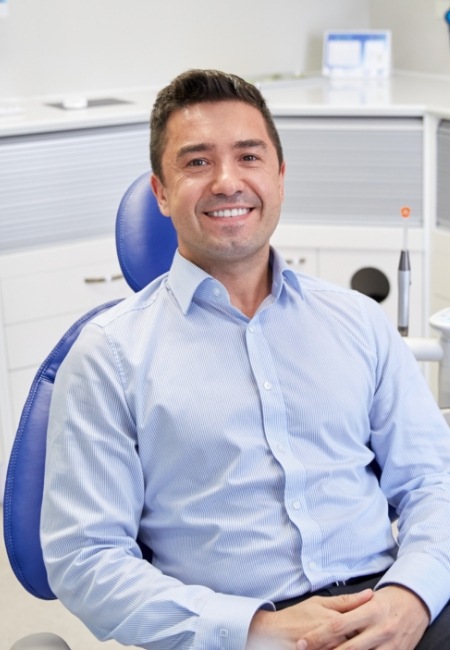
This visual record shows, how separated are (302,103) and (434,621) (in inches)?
76.3

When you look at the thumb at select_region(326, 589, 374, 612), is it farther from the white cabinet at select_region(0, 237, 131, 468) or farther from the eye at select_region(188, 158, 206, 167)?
the white cabinet at select_region(0, 237, 131, 468)

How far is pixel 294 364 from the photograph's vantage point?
5.17 ft

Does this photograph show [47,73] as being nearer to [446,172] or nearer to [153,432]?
[446,172]

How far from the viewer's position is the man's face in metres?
1.57

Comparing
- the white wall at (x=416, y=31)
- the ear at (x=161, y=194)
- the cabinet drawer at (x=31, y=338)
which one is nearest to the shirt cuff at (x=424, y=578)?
the ear at (x=161, y=194)

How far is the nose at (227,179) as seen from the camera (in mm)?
1562

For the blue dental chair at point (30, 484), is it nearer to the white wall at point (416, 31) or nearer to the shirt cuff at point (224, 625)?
the shirt cuff at point (224, 625)

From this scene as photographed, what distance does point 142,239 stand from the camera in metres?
1.91

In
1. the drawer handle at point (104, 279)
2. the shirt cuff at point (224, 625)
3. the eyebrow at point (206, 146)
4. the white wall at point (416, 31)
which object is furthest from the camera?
the white wall at point (416, 31)

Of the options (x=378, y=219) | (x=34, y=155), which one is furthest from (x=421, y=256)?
(x=34, y=155)

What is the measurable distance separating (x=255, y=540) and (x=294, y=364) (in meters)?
0.27

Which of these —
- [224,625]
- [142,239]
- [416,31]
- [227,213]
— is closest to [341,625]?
[224,625]

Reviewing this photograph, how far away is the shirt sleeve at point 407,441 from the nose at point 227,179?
298 mm

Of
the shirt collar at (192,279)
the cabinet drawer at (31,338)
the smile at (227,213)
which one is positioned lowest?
the cabinet drawer at (31,338)
